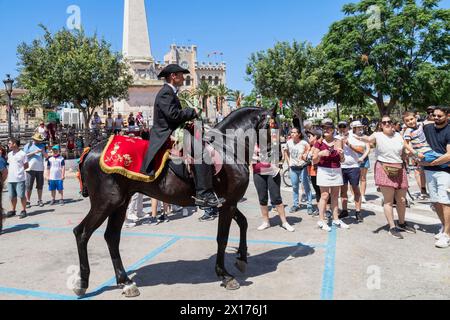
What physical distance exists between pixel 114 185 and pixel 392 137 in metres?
5.47

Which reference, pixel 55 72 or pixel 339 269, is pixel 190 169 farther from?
pixel 55 72

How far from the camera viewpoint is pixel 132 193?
537cm

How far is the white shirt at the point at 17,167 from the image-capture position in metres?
10.0

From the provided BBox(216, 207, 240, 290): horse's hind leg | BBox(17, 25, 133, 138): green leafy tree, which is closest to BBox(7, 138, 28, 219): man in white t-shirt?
BBox(216, 207, 240, 290): horse's hind leg

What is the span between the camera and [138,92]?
35.9m

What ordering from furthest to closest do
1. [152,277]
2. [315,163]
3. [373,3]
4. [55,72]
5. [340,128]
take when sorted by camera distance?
[373,3] < [55,72] < [340,128] < [315,163] < [152,277]

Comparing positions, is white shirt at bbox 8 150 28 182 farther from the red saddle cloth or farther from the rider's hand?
the rider's hand

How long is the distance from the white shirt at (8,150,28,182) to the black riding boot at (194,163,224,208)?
7.13 m

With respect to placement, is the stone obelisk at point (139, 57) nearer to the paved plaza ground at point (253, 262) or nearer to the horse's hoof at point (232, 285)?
the paved plaza ground at point (253, 262)

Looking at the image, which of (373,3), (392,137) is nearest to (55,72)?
(392,137)

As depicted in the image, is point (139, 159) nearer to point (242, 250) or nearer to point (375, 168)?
point (242, 250)

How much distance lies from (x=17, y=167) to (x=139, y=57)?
27.8 meters

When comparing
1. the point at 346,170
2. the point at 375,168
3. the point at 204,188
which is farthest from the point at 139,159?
the point at 346,170

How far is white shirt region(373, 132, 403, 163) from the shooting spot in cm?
736
